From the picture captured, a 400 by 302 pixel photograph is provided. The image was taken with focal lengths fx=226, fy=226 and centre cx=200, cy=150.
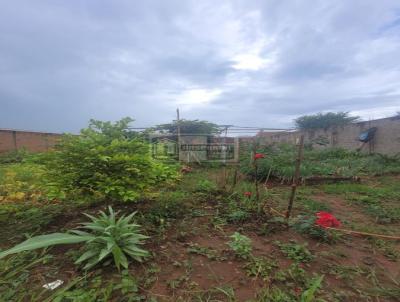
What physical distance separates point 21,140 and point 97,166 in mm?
11646

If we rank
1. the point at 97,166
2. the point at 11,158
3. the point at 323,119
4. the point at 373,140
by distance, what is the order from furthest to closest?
the point at 323,119
the point at 11,158
the point at 373,140
the point at 97,166

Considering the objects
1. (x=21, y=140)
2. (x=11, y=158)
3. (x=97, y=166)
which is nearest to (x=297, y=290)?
(x=97, y=166)

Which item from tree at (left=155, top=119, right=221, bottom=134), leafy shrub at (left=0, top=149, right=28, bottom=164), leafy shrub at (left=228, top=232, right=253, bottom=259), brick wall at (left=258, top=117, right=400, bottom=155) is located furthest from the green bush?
leafy shrub at (left=0, top=149, right=28, bottom=164)

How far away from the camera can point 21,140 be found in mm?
10945

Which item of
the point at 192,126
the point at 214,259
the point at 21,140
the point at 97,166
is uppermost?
the point at 192,126

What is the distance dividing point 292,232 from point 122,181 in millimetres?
1725

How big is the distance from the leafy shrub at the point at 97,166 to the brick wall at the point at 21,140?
30.1 feet

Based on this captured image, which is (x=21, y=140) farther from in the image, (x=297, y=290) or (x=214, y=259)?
(x=297, y=290)

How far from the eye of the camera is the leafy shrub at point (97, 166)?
216cm

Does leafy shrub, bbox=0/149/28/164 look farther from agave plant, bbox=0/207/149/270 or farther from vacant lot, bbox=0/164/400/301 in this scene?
agave plant, bbox=0/207/149/270

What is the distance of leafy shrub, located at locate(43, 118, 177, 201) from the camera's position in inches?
84.9

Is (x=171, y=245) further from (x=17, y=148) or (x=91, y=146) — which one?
(x=17, y=148)

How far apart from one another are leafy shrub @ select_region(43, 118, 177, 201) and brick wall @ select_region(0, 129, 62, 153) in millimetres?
9177

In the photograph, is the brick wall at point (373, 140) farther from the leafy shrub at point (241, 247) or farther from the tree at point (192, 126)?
the leafy shrub at point (241, 247)
